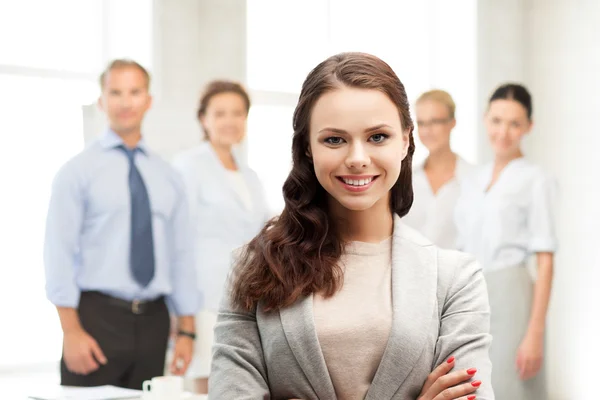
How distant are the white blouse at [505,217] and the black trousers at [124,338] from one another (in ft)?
5.96

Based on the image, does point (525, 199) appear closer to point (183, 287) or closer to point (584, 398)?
point (584, 398)

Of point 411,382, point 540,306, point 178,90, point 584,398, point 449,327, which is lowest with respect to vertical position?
point 584,398

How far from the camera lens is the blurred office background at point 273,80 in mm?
3938

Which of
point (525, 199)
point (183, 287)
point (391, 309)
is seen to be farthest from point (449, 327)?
point (525, 199)

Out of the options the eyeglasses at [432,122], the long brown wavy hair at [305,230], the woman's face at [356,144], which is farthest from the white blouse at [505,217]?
the woman's face at [356,144]

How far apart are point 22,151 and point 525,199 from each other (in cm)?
280

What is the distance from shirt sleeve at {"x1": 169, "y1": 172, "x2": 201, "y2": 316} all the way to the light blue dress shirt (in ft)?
0.08

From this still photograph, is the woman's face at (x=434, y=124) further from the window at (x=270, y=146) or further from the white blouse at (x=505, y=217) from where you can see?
the window at (x=270, y=146)

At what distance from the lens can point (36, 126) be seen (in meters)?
3.99

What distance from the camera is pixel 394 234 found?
209cm

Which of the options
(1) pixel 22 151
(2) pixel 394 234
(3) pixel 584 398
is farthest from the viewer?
(3) pixel 584 398

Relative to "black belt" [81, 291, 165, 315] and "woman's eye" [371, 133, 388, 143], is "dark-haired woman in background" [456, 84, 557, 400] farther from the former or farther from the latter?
"woman's eye" [371, 133, 388, 143]

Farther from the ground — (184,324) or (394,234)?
(394,234)

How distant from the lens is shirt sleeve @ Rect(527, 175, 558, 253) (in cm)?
496
